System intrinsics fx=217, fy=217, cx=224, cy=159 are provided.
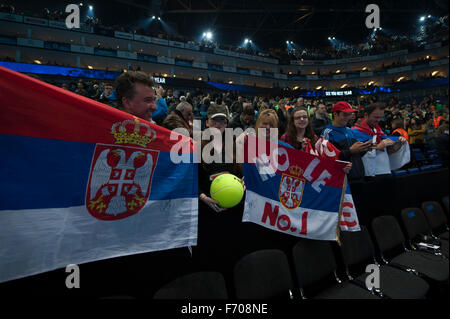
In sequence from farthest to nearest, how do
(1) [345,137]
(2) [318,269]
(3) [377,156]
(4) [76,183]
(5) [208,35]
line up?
(5) [208,35] → (3) [377,156] → (1) [345,137] → (2) [318,269] → (4) [76,183]

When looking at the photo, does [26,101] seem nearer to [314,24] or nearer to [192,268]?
[192,268]

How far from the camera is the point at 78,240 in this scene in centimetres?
127

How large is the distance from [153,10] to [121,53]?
21.1 ft

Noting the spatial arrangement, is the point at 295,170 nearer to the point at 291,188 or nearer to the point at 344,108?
the point at 291,188

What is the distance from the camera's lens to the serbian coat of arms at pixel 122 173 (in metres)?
1.32

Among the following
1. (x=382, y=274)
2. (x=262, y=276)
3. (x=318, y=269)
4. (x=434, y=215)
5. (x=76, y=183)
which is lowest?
(x=382, y=274)

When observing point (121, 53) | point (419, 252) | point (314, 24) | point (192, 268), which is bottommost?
point (419, 252)

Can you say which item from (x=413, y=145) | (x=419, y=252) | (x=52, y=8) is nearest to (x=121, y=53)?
(x=52, y=8)

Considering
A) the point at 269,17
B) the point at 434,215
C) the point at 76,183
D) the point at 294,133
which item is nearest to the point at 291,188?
the point at 294,133

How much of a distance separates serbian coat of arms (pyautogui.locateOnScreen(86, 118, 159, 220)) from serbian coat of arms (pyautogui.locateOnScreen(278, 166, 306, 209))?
3.95 feet

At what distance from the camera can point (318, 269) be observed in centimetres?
225

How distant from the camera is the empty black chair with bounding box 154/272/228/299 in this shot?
59.7 inches

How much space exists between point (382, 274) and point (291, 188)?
1.56m

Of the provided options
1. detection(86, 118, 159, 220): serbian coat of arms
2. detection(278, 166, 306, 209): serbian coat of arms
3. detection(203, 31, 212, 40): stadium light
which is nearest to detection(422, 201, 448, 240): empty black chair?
detection(278, 166, 306, 209): serbian coat of arms
